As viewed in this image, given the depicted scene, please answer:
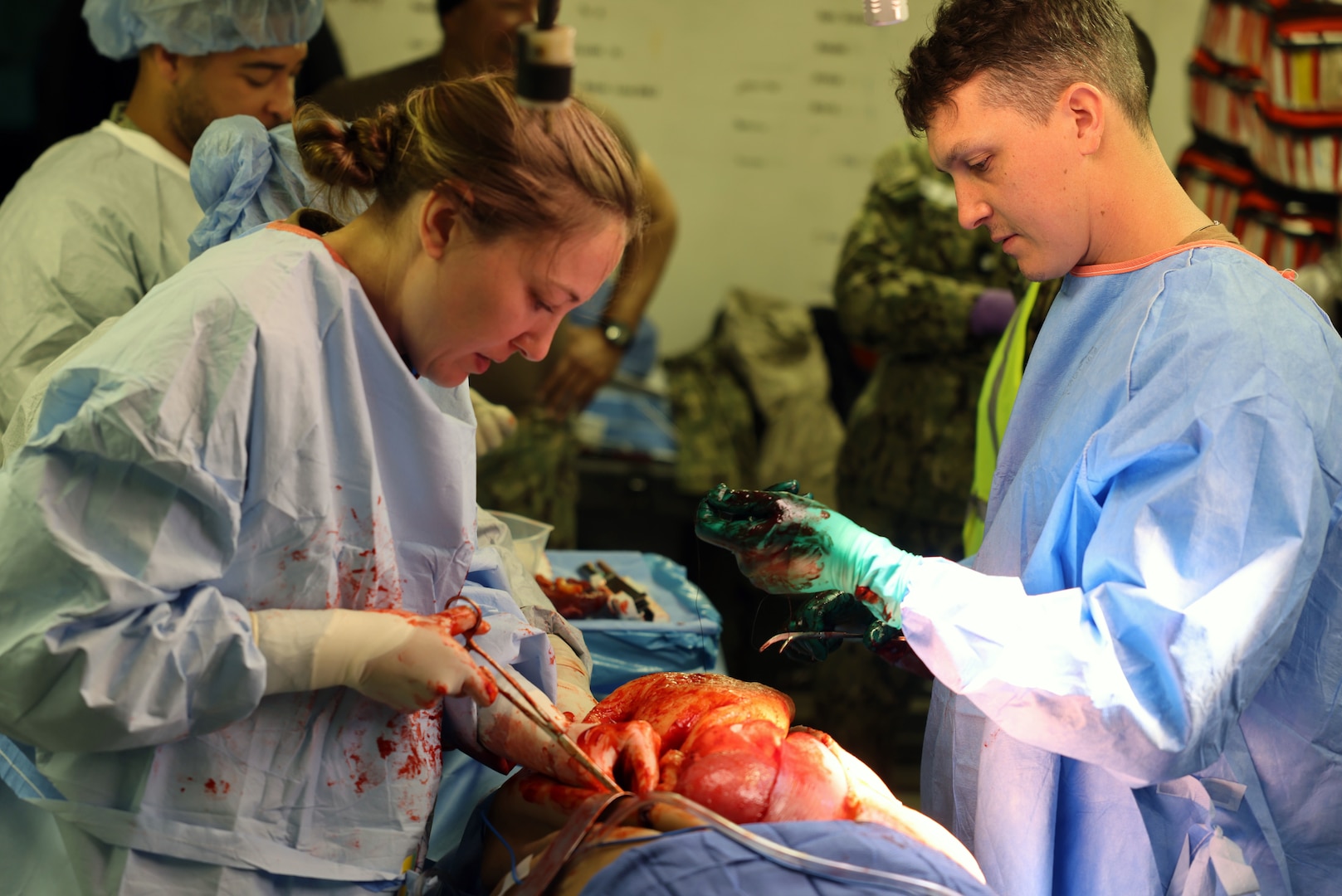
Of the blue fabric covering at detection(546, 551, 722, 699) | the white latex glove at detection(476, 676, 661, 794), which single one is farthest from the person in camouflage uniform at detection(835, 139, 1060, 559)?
the white latex glove at detection(476, 676, 661, 794)

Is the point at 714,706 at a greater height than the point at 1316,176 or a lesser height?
lesser

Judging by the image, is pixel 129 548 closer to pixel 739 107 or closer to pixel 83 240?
pixel 83 240

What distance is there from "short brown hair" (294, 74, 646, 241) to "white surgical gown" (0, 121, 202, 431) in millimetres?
977

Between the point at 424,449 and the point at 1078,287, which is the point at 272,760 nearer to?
the point at 424,449

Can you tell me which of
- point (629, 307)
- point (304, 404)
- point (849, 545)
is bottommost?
point (629, 307)

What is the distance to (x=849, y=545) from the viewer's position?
1687 millimetres

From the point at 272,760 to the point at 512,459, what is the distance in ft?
8.45

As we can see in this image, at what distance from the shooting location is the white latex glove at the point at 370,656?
135cm

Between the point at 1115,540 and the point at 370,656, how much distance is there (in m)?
0.97

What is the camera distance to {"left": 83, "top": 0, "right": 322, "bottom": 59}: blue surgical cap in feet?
8.28

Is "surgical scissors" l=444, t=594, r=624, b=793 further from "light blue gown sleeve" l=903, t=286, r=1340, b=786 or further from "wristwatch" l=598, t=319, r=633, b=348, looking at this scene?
"wristwatch" l=598, t=319, r=633, b=348

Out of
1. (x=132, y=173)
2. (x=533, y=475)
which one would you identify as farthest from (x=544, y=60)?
(x=533, y=475)

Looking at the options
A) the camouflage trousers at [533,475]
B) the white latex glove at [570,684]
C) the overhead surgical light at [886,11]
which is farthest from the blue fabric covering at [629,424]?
the overhead surgical light at [886,11]

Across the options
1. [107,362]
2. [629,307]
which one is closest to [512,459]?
[629,307]
